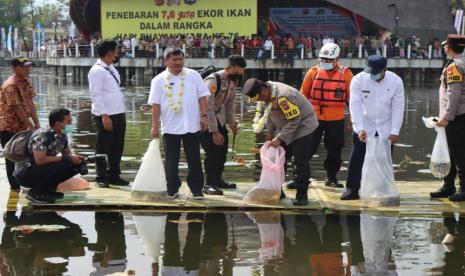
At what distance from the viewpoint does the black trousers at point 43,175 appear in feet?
25.6

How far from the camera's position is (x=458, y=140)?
314 inches

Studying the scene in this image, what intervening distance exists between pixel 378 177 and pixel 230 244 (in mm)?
1976

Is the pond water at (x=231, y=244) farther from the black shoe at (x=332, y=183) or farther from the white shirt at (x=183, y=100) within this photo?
the black shoe at (x=332, y=183)

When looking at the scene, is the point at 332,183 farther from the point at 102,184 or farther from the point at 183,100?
the point at 102,184

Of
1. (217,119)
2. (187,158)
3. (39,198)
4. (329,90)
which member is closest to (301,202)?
(187,158)

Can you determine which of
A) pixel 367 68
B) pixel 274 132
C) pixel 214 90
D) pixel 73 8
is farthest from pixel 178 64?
pixel 73 8

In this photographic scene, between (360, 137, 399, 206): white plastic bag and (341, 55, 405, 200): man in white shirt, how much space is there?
0.20 metres

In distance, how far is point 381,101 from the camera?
314 inches

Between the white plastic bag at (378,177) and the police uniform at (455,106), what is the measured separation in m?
0.71

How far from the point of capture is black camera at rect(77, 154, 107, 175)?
7926 millimetres

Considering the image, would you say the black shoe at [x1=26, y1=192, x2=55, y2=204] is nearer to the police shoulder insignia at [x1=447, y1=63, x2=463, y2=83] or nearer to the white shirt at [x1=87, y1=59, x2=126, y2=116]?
the white shirt at [x1=87, y1=59, x2=126, y2=116]

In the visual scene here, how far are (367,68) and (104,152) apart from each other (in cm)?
297

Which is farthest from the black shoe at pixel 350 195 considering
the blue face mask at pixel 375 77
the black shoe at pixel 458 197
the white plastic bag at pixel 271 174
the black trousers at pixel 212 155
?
the black trousers at pixel 212 155

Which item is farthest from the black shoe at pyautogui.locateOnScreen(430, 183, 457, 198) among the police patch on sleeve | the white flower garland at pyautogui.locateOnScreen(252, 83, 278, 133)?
the white flower garland at pyautogui.locateOnScreen(252, 83, 278, 133)
